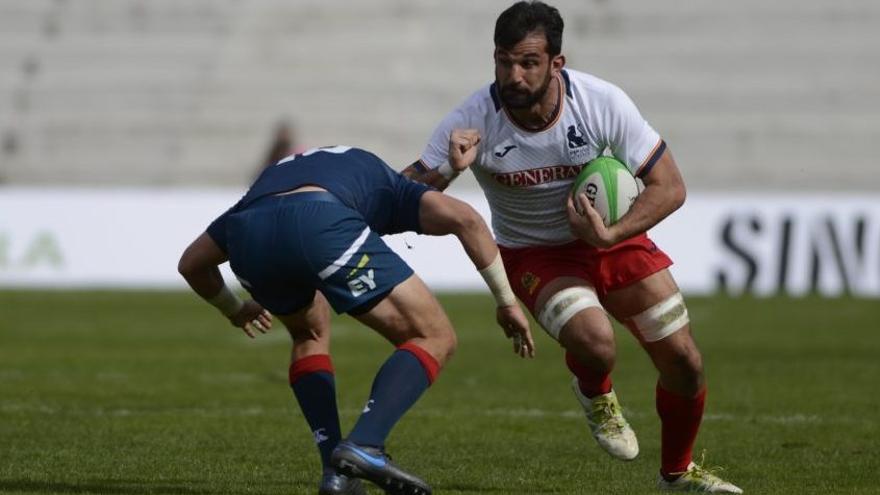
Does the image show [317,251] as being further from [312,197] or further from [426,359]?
[426,359]

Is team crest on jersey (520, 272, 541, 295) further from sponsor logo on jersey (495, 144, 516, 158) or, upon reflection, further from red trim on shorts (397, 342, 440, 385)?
red trim on shorts (397, 342, 440, 385)

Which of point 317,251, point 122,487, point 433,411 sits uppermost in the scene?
point 317,251

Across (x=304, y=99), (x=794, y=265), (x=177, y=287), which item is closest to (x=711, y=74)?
(x=304, y=99)

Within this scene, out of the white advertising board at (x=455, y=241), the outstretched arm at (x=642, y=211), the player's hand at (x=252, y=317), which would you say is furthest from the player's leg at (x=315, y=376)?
the white advertising board at (x=455, y=241)

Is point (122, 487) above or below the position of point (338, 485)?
below

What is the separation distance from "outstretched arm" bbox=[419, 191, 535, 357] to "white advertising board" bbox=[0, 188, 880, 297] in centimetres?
1314

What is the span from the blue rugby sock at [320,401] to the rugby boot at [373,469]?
3.10 feet

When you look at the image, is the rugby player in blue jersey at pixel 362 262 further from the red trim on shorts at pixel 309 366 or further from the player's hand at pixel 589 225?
the player's hand at pixel 589 225

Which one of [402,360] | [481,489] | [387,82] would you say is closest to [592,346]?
[481,489]

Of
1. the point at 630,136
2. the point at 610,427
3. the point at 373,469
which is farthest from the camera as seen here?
the point at 610,427

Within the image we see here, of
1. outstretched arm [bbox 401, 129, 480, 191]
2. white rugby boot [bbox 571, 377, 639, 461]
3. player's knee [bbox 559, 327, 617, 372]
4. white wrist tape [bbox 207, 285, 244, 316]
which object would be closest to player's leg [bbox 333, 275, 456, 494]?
outstretched arm [bbox 401, 129, 480, 191]

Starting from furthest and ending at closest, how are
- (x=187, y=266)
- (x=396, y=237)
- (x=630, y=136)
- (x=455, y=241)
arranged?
1. (x=455, y=241)
2. (x=396, y=237)
3. (x=630, y=136)
4. (x=187, y=266)

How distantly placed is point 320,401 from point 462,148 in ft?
3.94

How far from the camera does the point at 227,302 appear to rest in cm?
744
